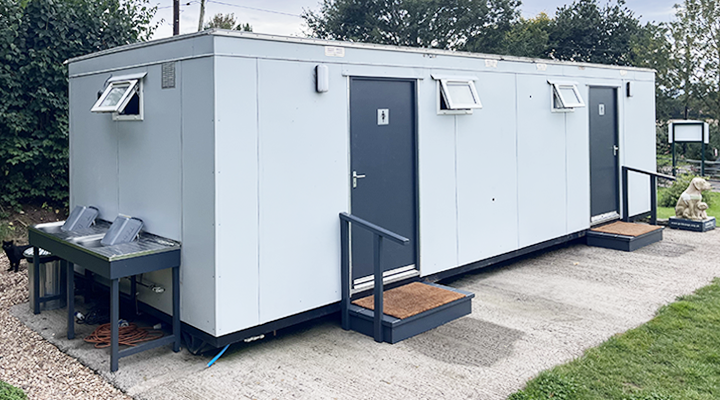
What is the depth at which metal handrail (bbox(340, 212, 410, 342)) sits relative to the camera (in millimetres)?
4414

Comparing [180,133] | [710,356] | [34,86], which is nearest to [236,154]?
[180,133]

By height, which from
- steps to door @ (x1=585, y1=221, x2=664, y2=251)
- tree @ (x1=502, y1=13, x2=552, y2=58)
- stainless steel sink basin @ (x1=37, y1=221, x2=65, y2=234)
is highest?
tree @ (x1=502, y1=13, x2=552, y2=58)

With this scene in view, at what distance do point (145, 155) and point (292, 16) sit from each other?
32749 mm

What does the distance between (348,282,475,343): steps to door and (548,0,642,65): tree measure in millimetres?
32897

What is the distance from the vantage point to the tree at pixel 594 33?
113 feet

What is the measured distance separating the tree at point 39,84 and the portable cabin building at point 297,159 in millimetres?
2881

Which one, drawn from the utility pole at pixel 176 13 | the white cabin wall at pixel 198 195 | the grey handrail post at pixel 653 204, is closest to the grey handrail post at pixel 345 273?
the white cabin wall at pixel 198 195

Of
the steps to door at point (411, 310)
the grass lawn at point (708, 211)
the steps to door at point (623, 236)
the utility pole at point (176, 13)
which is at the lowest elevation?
the steps to door at point (411, 310)

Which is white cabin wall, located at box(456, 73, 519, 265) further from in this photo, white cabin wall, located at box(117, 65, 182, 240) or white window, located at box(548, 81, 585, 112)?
white cabin wall, located at box(117, 65, 182, 240)

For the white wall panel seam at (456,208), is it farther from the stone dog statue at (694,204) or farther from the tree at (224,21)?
the tree at (224,21)

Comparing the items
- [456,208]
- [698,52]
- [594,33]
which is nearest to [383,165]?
[456,208]

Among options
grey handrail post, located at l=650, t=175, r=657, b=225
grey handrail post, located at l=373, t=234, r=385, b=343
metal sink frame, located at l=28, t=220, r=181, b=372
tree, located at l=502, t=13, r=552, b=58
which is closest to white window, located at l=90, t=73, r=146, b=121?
→ metal sink frame, located at l=28, t=220, r=181, b=372

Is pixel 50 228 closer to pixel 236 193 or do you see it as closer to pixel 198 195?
pixel 198 195

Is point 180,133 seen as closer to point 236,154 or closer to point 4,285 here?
point 236,154
